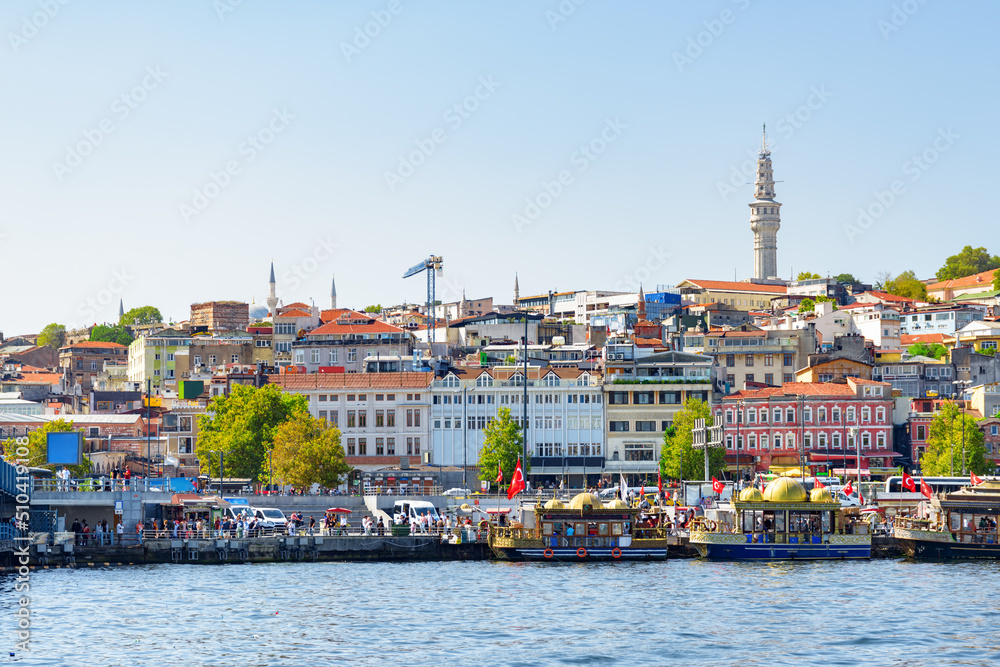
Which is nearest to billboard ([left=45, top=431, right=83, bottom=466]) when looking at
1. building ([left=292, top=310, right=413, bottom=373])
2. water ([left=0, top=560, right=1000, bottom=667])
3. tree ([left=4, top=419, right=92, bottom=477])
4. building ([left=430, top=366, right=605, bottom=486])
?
water ([left=0, top=560, right=1000, bottom=667])

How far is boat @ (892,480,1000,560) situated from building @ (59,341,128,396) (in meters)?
117

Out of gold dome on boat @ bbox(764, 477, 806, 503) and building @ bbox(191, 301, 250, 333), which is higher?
building @ bbox(191, 301, 250, 333)

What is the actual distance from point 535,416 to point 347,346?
23.6m

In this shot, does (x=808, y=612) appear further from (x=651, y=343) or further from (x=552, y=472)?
(x=651, y=343)

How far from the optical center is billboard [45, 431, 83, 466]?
6562 centimetres

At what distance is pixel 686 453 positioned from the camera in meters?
95.0

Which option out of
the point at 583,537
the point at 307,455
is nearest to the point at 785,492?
the point at 583,537

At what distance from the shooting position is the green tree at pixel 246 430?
93.5 meters

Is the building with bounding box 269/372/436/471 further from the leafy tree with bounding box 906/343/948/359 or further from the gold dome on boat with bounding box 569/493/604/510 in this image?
the gold dome on boat with bounding box 569/493/604/510

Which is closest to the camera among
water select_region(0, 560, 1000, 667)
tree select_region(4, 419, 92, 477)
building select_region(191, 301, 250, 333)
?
water select_region(0, 560, 1000, 667)

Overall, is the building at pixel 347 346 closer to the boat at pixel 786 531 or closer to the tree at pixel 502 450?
the tree at pixel 502 450

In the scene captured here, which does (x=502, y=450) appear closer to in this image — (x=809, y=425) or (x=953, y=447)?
(x=809, y=425)

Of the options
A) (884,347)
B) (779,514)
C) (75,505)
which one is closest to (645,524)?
(779,514)

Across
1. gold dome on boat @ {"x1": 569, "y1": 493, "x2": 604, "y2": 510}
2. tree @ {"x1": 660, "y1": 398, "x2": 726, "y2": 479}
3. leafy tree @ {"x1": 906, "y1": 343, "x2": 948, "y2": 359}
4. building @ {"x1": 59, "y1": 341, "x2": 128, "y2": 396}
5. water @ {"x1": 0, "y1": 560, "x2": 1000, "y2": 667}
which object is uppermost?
building @ {"x1": 59, "y1": 341, "x2": 128, "y2": 396}
